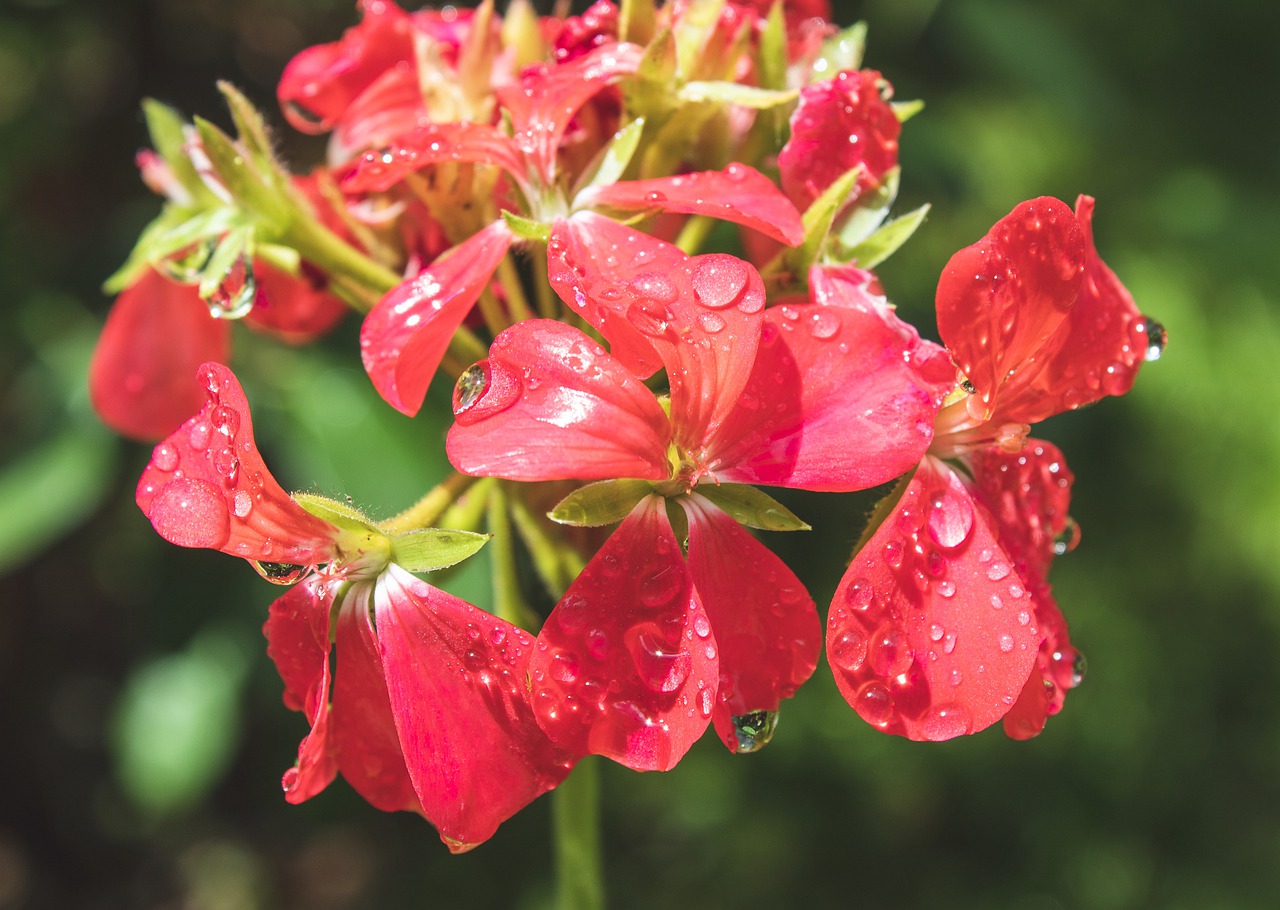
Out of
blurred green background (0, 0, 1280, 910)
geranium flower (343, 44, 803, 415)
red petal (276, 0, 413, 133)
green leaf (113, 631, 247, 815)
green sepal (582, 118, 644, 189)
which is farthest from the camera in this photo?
blurred green background (0, 0, 1280, 910)

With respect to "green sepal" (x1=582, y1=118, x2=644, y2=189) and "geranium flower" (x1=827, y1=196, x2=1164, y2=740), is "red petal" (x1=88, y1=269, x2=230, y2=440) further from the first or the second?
"geranium flower" (x1=827, y1=196, x2=1164, y2=740)

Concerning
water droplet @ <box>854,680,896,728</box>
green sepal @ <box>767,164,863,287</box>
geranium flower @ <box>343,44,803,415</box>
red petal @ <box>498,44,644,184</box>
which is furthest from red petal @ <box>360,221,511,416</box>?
water droplet @ <box>854,680,896,728</box>

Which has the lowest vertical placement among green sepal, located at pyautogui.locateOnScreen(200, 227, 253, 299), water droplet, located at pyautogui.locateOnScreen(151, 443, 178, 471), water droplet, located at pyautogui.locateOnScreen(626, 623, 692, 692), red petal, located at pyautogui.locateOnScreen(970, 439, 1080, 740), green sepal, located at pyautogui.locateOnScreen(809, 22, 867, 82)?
red petal, located at pyautogui.locateOnScreen(970, 439, 1080, 740)

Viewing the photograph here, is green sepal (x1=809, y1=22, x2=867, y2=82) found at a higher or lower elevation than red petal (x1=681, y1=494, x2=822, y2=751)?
higher

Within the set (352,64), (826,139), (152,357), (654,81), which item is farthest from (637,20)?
(152,357)

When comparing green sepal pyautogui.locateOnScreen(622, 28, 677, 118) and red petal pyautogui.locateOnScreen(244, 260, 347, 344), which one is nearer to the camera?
green sepal pyautogui.locateOnScreen(622, 28, 677, 118)

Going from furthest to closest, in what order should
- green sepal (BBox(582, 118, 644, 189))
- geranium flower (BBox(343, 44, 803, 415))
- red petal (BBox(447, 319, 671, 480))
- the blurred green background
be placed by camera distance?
the blurred green background
green sepal (BBox(582, 118, 644, 189))
geranium flower (BBox(343, 44, 803, 415))
red petal (BBox(447, 319, 671, 480))
